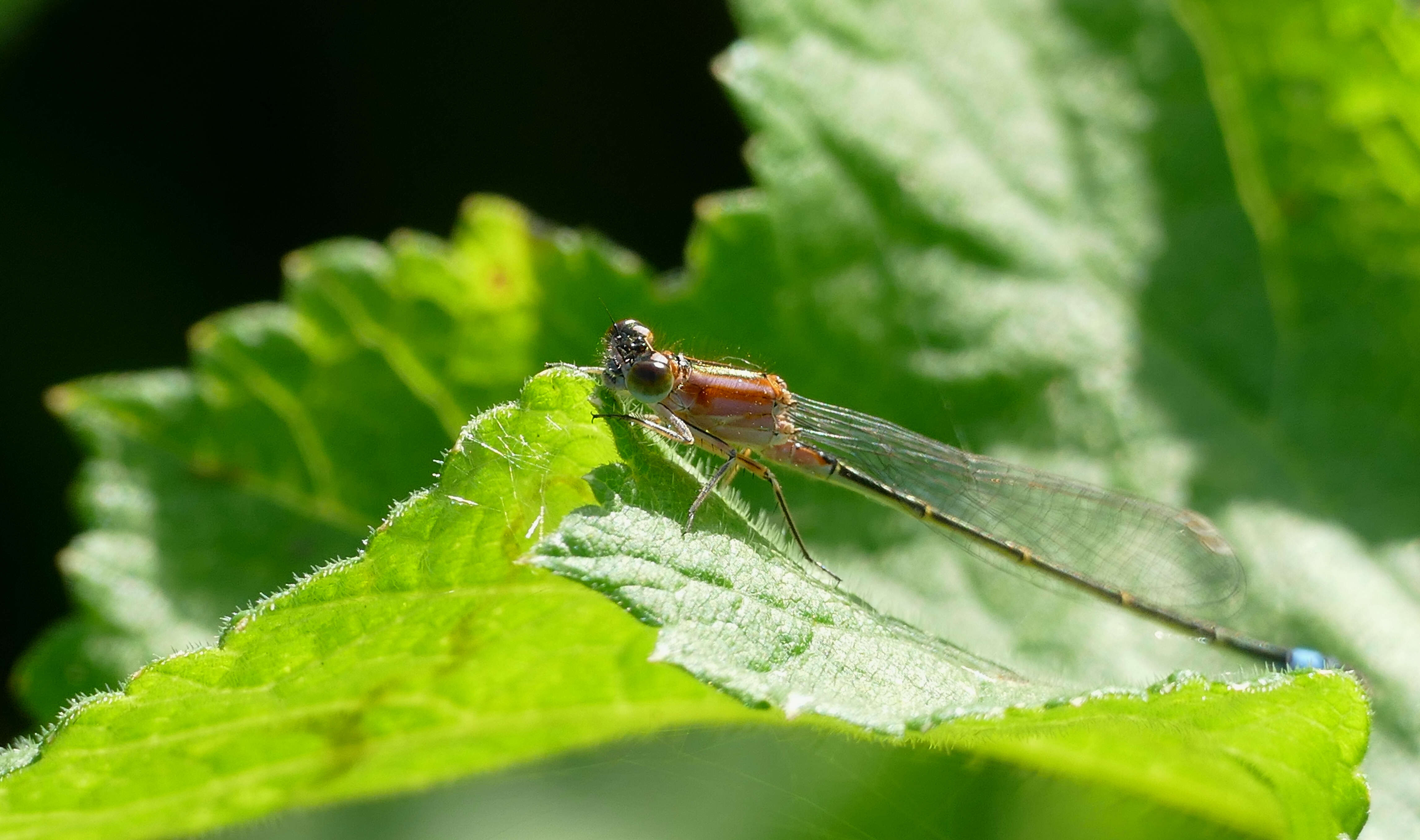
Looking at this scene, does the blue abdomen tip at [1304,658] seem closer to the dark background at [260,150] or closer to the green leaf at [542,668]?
the green leaf at [542,668]

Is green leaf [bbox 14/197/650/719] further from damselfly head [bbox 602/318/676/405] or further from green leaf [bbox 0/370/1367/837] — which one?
green leaf [bbox 0/370/1367/837]

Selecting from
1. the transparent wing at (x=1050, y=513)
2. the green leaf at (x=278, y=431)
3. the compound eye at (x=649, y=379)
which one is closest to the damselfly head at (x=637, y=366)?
the compound eye at (x=649, y=379)

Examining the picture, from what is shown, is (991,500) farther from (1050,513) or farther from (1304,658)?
(1304,658)

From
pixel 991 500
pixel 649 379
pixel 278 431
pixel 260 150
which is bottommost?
pixel 278 431

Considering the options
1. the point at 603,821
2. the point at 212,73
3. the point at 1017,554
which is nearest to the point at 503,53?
the point at 212,73

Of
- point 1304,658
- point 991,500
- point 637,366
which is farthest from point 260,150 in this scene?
point 1304,658

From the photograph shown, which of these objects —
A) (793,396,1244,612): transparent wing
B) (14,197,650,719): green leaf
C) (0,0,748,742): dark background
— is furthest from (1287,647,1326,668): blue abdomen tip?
(0,0,748,742): dark background
